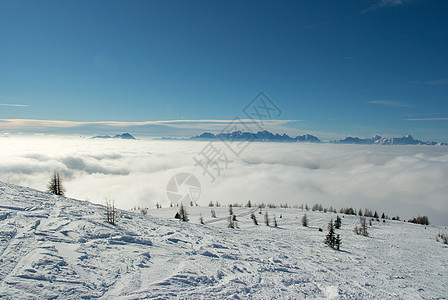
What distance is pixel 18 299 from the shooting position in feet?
13.9

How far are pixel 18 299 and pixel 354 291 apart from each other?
8455 millimetres

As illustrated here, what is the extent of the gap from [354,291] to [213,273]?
435 centimetres

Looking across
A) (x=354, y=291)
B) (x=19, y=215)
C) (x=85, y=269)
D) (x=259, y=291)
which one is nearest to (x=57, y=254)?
(x=85, y=269)

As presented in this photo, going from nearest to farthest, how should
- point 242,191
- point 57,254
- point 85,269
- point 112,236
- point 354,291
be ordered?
point 85,269 < point 57,254 < point 354,291 < point 112,236 < point 242,191

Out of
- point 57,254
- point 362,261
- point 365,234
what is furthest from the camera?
point 365,234

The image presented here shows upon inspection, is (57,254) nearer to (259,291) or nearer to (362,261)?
(259,291)

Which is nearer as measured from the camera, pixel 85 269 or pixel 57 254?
pixel 85 269

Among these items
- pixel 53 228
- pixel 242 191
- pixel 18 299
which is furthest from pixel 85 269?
pixel 242 191

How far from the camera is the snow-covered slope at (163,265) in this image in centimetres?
527

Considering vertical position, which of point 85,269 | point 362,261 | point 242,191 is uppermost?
point 85,269

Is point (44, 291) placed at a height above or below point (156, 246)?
above

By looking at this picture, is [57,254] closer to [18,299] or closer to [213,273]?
[18,299]

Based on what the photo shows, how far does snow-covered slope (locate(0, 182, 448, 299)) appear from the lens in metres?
5.27

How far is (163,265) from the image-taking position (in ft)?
22.4
